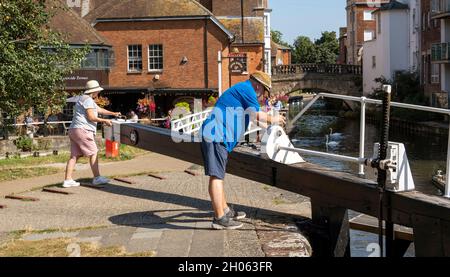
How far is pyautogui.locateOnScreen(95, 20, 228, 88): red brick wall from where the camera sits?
3997 cm

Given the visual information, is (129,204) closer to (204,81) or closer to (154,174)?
(154,174)

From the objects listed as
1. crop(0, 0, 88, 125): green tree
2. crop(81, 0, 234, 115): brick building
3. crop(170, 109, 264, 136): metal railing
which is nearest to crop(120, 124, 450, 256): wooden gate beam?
crop(170, 109, 264, 136): metal railing

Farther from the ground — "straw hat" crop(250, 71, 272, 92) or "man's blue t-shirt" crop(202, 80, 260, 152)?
"straw hat" crop(250, 71, 272, 92)

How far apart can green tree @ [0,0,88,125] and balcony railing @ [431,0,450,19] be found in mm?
33490

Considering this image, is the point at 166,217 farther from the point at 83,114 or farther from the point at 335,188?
the point at 83,114

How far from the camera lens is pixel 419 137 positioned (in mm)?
39500

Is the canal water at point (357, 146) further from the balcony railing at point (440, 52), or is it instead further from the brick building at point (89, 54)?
the brick building at point (89, 54)

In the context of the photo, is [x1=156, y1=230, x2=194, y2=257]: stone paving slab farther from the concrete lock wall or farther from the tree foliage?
the tree foliage

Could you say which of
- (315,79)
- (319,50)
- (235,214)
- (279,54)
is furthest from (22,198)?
(319,50)

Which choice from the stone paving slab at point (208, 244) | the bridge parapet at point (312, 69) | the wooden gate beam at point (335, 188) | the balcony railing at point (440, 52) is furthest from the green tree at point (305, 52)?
the stone paving slab at point (208, 244)

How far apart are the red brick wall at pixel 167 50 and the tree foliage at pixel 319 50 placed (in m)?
86.2

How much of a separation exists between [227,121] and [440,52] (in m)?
40.6
